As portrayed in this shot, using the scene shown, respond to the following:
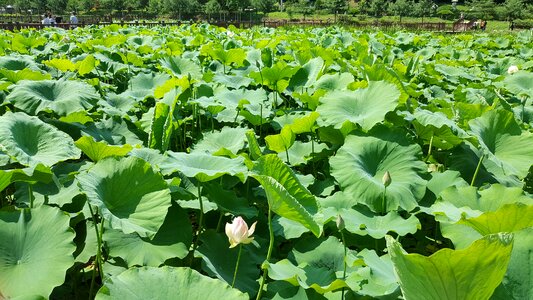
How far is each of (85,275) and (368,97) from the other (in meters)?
1.18

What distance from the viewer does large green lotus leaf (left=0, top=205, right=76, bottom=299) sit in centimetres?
86

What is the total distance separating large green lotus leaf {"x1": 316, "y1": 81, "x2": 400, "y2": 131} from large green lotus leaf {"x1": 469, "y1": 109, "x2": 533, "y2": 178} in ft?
0.97

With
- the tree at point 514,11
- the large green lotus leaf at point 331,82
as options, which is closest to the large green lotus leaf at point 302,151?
the large green lotus leaf at point 331,82

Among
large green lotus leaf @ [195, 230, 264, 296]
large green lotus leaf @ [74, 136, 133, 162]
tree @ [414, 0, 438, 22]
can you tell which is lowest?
large green lotus leaf @ [195, 230, 264, 296]

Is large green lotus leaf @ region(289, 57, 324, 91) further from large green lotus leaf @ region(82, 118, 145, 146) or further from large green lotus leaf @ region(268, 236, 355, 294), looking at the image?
large green lotus leaf @ region(268, 236, 355, 294)

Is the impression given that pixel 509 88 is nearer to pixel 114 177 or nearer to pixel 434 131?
pixel 434 131


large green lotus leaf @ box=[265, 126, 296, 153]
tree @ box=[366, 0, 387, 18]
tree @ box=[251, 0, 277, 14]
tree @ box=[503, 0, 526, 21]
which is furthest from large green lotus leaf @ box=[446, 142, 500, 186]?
tree @ box=[251, 0, 277, 14]

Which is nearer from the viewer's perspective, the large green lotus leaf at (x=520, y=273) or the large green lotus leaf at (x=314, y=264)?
the large green lotus leaf at (x=520, y=273)

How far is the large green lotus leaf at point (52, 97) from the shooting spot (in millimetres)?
1628

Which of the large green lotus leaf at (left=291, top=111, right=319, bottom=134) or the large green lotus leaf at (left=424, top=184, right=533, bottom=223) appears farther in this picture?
the large green lotus leaf at (left=291, top=111, right=319, bottom=134)

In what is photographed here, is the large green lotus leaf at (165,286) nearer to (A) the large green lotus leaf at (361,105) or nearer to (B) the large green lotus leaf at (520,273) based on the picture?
(B) the large green lotus leaf at (520,273)

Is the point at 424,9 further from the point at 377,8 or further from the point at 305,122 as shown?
the point at 305,122

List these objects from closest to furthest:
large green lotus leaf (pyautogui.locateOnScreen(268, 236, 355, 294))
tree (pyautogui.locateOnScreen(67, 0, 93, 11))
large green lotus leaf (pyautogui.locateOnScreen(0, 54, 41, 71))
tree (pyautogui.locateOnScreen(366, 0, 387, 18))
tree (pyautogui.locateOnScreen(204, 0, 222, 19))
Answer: large green lotus leaf (pyautogui.locateOnScreen(268, 236, 355, 294)) < large green lotus leaf (pyautogui.locateOnScreen(0, 54, 41, 71)) < tree (pyautogui.locateOnScreen(204, 0, 222, 19)) < tree (pyautogui.locateOnScreen(366, 0, 387, 18)) < tree (pyautogui.locateOnScreen(67, 0, 93, 11))

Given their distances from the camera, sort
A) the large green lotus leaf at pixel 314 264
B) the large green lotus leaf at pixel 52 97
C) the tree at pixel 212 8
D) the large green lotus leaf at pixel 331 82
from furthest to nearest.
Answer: the tree at pixel 212 8, the large green lotus leaf at pixel 331 82, the large green lotus leaf at pixel 52 97, the large green lotus leaf at pixel 314 264
